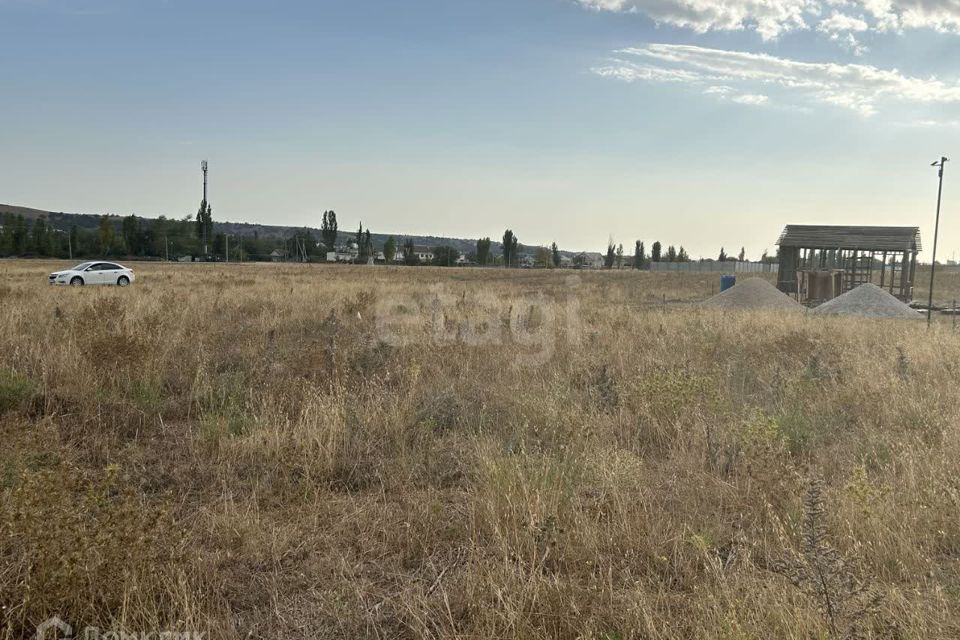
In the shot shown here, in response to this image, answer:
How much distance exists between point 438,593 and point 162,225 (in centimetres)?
9071

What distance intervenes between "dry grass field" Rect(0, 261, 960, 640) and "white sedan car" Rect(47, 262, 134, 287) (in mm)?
19852

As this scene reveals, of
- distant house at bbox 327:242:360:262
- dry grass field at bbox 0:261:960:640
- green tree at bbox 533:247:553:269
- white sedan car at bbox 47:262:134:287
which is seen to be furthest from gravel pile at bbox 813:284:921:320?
distant house at bbox 327:242:360:262

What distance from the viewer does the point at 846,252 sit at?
27484 millimetres

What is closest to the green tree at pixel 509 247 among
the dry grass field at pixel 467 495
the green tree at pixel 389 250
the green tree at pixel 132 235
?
the green tree at pixel 389 250

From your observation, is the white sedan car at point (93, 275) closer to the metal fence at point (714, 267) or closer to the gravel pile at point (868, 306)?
the gravel pile at point (868, 306)

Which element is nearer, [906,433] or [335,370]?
[906,433]

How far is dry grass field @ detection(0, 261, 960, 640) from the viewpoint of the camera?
2.58 metres

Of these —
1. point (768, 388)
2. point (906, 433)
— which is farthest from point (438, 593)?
point (768, 388)

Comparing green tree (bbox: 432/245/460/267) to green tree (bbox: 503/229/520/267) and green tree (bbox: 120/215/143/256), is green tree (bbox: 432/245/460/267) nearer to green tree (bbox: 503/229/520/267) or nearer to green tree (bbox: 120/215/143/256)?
green tree (bbox: 503/229/520/267)

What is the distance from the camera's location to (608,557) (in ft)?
10.2

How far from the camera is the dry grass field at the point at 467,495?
8.46 ft

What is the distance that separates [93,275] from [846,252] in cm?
3399

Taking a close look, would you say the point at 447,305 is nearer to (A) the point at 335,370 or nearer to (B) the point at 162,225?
(A) the point at 335,370

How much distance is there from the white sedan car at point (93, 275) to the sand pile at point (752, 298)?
78.2ft
